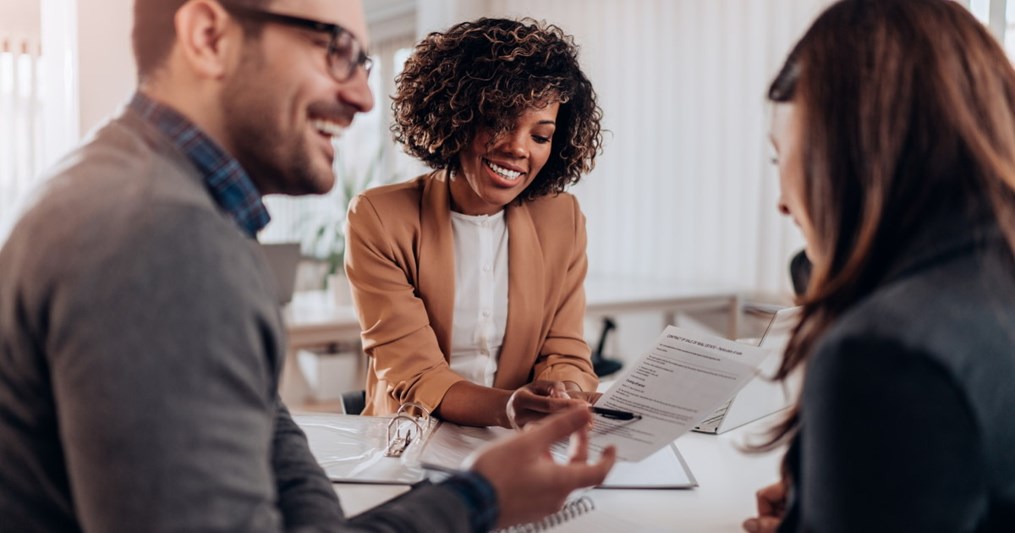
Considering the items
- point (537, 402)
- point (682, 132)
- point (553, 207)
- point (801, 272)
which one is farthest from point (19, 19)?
point (537, 402)

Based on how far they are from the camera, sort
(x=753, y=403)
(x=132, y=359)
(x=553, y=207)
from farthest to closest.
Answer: (x=553, y=207), (x=753, y=403), (x=132, y=359)

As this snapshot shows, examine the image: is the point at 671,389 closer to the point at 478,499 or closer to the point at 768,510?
the point at 768,510

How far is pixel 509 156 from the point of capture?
1787 mm

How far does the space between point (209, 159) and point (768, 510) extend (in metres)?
0.86

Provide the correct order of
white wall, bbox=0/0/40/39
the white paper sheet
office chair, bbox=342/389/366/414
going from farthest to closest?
white wall, bbox=0/0/40/39, office chair, bbox=342/389/366/414, the white paper sheet

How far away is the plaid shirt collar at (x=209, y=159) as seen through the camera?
81 centimetres

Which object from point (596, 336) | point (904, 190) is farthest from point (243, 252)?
point (596, 336)

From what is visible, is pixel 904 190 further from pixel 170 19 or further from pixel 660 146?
pixel 660 146

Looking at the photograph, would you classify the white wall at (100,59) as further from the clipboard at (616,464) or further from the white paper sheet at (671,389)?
the white paper sheet at (671,389)

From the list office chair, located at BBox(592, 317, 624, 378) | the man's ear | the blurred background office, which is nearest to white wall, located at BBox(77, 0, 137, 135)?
the blurred background office

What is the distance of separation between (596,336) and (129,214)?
4.48 meters

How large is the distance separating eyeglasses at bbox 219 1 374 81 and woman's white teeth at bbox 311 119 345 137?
0.17 feet

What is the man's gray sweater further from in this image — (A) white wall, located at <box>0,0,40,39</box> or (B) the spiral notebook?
(A) white wall, located at <box>0,0,40,39</box>

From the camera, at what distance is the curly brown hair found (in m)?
1.79
